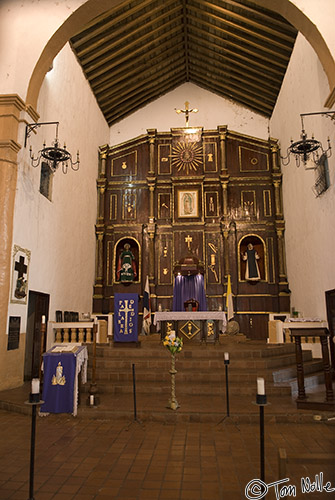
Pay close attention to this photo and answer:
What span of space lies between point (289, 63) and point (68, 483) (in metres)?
12.1

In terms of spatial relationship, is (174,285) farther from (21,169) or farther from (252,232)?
(21,169)

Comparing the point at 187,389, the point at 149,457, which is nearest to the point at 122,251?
the point at 187,389

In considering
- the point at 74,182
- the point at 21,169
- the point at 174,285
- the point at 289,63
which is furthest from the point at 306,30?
the point at 174,285

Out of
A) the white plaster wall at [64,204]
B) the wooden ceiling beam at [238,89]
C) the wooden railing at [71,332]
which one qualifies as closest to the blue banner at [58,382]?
the white plaster wall at [64,204]

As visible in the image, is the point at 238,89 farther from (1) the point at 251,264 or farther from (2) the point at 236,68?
(1) the point at 251,264

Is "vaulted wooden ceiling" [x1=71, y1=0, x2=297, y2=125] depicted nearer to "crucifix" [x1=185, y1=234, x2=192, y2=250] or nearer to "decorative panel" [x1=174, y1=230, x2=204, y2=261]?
"decorative panel" [x1=174, y1=230, x2=204, y2=261]

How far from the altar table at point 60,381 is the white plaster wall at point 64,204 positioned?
2107 millimetres

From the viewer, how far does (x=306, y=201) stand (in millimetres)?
11023

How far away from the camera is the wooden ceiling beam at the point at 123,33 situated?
11539 mm

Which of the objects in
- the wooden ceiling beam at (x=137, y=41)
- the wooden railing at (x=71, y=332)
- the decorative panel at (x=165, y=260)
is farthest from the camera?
the decorative panel at (x=165, y=260)

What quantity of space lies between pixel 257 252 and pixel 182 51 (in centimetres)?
767

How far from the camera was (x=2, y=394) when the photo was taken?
23.0 ft

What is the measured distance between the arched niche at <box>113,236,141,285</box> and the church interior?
0.06 metres

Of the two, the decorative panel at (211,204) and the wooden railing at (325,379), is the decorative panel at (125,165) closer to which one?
the decorative panel at (211,204)
